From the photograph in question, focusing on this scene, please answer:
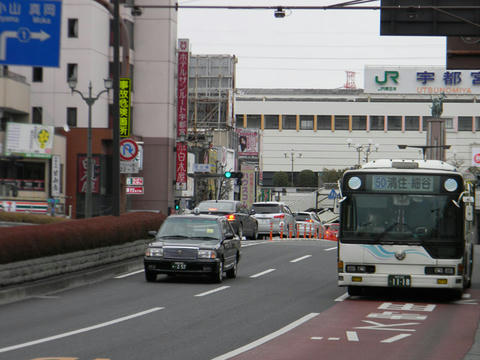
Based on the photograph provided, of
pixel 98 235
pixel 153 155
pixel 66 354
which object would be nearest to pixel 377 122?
pixel 153 155

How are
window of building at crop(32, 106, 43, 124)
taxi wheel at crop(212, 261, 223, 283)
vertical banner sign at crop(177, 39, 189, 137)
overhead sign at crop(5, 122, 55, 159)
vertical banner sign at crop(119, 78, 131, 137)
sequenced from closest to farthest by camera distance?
taxi wheel at crop(212, 261, 223, 283), vertical banner sign at crop(119, 78, 131, 137), overhead sign at crop(5, 122, 55, 159), window of building at crop(32, 106, 43, 124), vertical banner sign at crop(177, 39, 189, 137)

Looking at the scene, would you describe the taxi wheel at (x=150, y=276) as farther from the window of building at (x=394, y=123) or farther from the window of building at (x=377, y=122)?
the window of building at (x=394, y=123)

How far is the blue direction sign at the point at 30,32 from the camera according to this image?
55.5 feet

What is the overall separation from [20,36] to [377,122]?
13194 centimetres

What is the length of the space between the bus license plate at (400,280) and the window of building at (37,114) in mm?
45181

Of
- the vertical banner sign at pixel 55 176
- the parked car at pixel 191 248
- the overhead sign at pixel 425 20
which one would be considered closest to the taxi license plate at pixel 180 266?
the parked car at pixel 191 248

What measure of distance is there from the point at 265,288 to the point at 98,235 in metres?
5.30

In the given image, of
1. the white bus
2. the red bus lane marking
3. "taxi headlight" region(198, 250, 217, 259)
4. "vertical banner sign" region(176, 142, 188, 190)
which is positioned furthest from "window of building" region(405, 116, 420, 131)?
the red bus lane marking

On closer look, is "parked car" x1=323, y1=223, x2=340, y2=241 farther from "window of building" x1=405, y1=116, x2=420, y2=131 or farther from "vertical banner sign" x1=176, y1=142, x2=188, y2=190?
"window of building" x1=405, y1=116, x2=420, y2=131

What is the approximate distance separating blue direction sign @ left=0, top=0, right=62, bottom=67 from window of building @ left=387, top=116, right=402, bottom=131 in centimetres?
13125

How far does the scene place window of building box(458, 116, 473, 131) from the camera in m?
144

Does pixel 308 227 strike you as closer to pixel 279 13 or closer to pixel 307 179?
pixel 279 13

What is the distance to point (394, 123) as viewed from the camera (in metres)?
147

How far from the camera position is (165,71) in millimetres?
65250
